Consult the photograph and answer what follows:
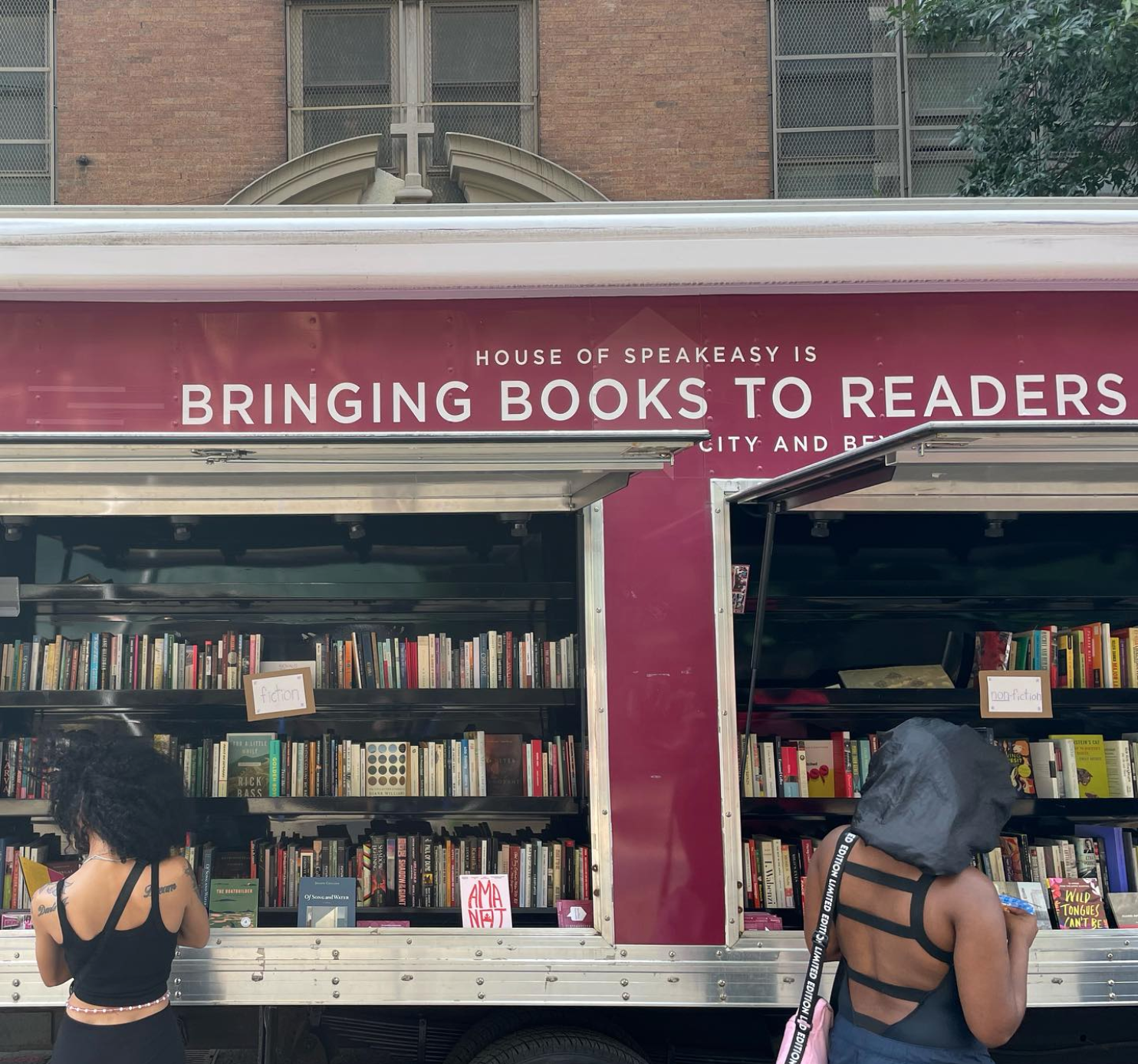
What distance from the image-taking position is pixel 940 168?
10875 mm

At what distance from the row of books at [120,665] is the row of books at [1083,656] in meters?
3.19

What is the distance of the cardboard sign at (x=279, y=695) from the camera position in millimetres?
4406

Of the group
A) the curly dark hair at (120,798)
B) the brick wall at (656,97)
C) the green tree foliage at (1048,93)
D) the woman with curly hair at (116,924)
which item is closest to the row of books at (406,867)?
the curly dark hair at (120,798)

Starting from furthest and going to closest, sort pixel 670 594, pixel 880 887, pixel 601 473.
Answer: pixel 670 594
pixel 601 473
pixel 880 887

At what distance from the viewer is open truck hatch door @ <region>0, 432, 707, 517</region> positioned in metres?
3.37

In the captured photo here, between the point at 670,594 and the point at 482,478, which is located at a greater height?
the point at 482,478

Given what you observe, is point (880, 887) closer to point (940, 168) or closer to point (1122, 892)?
point (1122, 892)

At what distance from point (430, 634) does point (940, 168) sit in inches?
328

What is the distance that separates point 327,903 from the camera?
4195mm

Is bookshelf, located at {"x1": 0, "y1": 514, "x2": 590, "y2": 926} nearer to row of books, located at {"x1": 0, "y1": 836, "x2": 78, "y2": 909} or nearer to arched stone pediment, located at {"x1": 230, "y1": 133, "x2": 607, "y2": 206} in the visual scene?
row of books, located at {"x1": 0, "y1": 836, "x2": 78, "y2": 909}

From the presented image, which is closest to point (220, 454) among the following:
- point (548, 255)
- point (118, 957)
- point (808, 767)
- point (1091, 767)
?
point (548, 255)

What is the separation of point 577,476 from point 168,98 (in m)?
8.80

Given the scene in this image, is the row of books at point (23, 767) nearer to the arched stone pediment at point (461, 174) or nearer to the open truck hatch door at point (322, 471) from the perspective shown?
the open truck hatch door at point (322, 471)

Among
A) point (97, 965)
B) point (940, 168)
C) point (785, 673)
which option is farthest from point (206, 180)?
point (97, 965)
